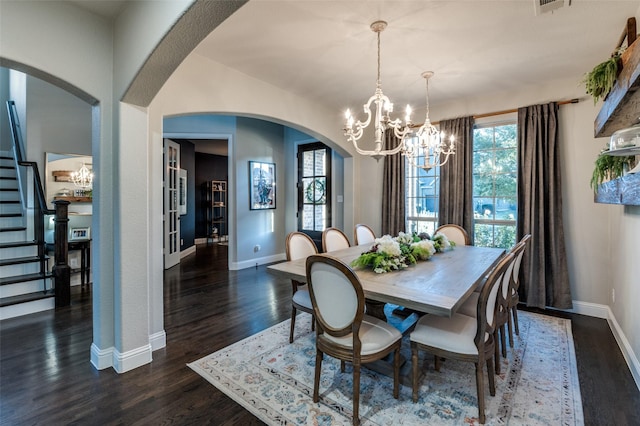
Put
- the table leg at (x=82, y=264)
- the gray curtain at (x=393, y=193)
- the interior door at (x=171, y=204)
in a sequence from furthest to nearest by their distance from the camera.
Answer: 1. the interior door at (x=171, y=204)
2. the gray curtain at (x=393, y=193)
3. the table leg at (x=82, y=264)

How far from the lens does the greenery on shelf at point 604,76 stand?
6.12ft

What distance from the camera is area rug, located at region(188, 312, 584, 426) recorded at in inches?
69.1

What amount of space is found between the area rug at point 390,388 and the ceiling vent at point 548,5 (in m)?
2.62

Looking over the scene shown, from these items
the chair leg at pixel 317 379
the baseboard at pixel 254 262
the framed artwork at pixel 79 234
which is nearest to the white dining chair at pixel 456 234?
the chair leg at pixel 317 379

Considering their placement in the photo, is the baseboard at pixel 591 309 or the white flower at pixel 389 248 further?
the baseboard at pixel 591 309

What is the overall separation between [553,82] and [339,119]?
2.74 meters

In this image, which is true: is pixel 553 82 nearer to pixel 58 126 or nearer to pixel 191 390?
pixel 191 390

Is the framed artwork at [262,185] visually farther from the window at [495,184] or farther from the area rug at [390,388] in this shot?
the window at [495,184]

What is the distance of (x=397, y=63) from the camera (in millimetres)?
3037

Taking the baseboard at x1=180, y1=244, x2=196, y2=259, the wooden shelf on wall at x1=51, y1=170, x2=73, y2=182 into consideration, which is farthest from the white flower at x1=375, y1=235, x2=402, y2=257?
the baseboard at x1=180, y1=244, x2=196, y2=259

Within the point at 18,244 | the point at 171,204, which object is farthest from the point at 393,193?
the point at 18,244

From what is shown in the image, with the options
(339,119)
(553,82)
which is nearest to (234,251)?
(339,119)

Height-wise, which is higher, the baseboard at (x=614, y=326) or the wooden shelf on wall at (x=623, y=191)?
the wooden shelf on wall at (x=623, y=191)

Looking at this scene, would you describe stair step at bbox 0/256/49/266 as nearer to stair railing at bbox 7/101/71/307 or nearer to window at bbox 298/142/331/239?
stair railing at bbox 7/101/71/307
